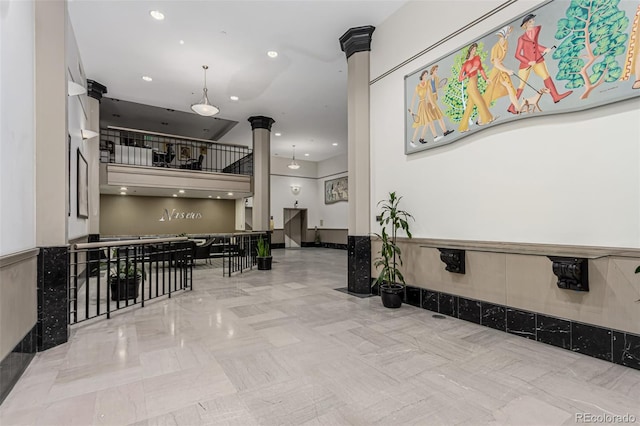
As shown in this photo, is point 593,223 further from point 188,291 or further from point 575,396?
point 188,291

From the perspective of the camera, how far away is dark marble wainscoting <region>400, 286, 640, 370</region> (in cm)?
255

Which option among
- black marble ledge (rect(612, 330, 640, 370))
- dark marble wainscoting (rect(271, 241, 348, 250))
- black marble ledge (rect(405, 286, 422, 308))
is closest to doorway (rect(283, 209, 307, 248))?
dark marble wainscoting (rect(271, 241, 348, 250))

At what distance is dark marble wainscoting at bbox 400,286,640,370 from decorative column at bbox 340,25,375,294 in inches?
50.7

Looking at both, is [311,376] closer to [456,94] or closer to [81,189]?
[456,94]

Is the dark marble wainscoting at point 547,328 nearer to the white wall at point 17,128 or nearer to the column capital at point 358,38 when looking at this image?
the column capital at point 358,38

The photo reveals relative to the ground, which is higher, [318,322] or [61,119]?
[61,119]

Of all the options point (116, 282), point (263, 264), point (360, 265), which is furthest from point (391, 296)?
point (263, 264)

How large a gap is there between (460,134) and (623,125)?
5.00 feet

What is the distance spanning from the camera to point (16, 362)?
2.34 metres

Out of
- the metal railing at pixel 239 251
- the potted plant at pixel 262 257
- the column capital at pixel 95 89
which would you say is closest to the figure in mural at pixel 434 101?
the metal railing at pixel 239 251

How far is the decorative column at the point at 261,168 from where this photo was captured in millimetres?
9544

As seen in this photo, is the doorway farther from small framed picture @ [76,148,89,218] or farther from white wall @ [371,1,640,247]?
white wall @ [371,1,640,247]

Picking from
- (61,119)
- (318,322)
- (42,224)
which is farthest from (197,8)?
(318,322)

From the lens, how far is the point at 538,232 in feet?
10.2
